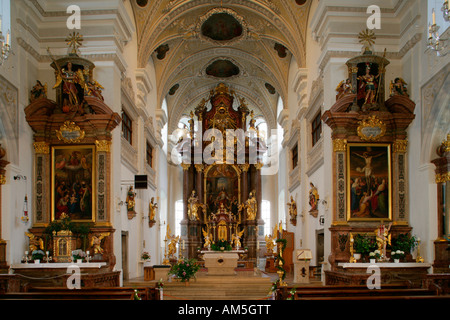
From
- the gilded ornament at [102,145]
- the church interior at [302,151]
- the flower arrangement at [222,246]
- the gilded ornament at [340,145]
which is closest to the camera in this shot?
the church interior at [302,151]

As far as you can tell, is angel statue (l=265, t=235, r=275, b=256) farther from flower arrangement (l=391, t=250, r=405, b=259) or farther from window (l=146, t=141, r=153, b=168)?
flower arrangement (l=391, t=250, r=405, b=259)

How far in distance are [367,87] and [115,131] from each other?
25.6ft

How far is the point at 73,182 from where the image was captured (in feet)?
51.4

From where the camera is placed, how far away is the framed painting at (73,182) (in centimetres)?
1549

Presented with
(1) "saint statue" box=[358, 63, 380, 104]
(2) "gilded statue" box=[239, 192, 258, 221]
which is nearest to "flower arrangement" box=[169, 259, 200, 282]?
(1) "saint statue" box=[358, 63, 380, 104]

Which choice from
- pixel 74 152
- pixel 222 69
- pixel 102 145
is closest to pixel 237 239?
pixel 222 69

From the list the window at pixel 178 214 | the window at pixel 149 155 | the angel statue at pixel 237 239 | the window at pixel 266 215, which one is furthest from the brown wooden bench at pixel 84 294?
the window at pixel 266 215

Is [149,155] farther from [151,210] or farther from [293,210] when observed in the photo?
[293,210]

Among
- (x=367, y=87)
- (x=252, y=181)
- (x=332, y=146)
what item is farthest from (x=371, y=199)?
(x=252, y=181)

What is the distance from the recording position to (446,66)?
503 inches

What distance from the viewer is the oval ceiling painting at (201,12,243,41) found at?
2389 centimetres

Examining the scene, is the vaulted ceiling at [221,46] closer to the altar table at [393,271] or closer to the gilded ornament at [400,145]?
the gilded ornament at [400,145]

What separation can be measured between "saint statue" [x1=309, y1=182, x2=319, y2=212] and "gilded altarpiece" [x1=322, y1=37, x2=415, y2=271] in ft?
11.7

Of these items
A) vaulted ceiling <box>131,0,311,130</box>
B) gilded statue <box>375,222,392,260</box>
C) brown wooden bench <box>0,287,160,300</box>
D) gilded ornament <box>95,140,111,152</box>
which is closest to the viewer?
brown wooden bench <box>0,287,160,300</box>
